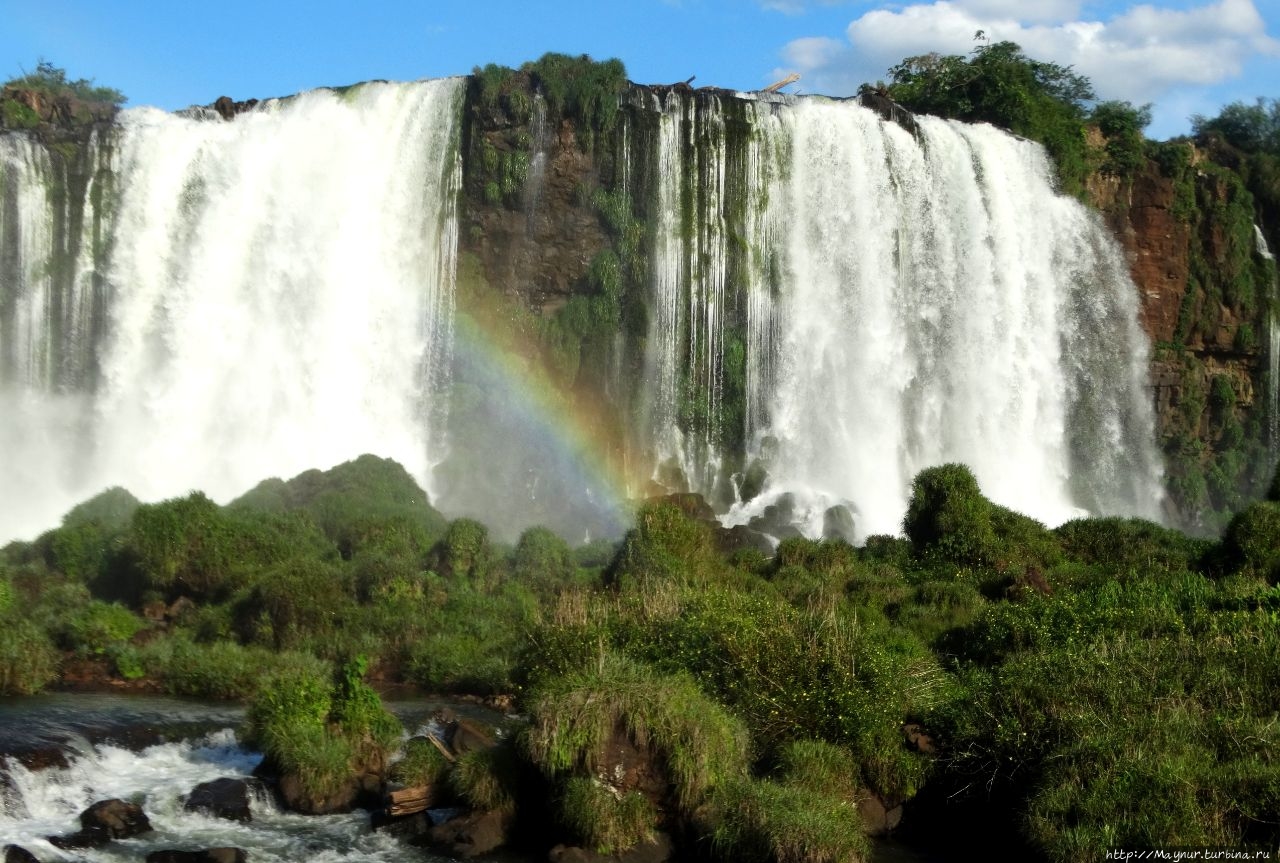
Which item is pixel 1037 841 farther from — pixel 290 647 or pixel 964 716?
pixel 290 647

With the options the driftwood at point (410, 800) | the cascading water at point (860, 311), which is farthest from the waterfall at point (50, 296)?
the driftwood at point (410, 800)

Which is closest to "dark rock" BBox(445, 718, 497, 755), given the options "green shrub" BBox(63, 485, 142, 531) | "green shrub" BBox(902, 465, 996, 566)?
"green shrub" BBox(63, 485, 142, 531)

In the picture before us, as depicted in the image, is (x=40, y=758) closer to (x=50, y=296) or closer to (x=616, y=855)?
(x=616, y=855)

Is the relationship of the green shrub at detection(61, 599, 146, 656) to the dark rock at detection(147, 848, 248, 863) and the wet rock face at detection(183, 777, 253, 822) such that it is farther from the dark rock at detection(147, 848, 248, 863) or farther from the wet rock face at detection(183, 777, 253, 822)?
the dark rock at detection(147, 848, 248, 863)

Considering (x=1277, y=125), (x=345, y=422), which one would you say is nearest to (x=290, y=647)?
(x=345, y=422)

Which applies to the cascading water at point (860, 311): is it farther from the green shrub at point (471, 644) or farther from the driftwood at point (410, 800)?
the driftwood at point (410, 800)

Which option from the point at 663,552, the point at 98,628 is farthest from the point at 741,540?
the point at 98,628

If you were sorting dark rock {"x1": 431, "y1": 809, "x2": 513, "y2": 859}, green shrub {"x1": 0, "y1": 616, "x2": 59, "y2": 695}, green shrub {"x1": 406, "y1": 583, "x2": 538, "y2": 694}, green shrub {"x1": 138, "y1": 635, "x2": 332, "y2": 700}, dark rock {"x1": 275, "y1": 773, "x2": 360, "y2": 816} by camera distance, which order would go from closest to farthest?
dark rock {"x1": 431, "y1": 809, "x2": 513, "y2": 859} → dark rock {"x1": 275, "y1": 773, "x2": 360, "y2": 816} → green shrub {"x1": 0, "y1": 616, "x2": 59, "y2": 695} → green shrub {"x1": 138, "y1": 635, "x2": 332, "y2": 700} → green shrub {"x1": 406, "y1": 583, "x2": 538, "y2": 694}
